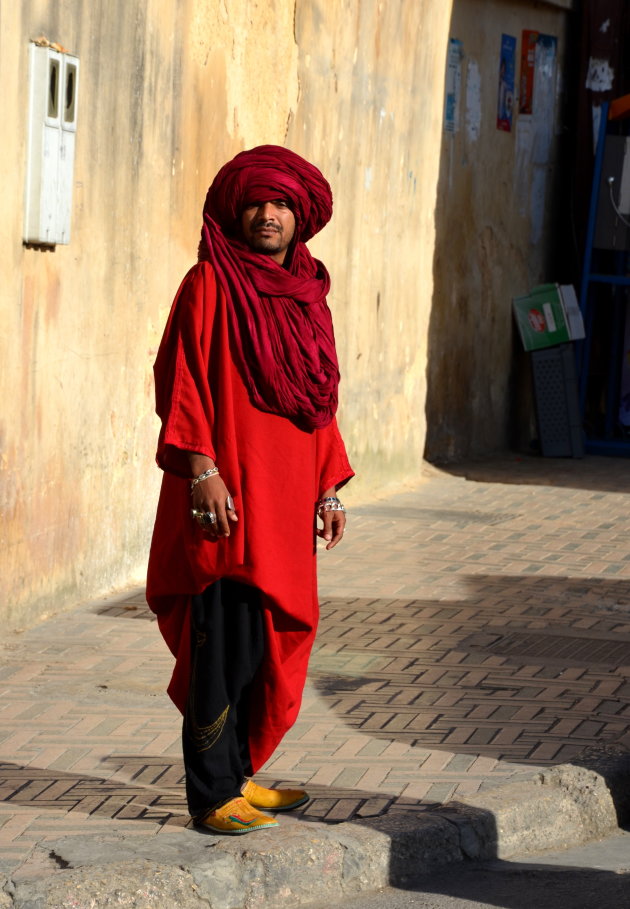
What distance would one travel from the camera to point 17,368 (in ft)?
21.8

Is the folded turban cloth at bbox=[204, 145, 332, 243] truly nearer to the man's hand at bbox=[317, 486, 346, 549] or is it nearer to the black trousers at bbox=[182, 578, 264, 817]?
the man's hand at bbox=[317, 486, 346, 549]

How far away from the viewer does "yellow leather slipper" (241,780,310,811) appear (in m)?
4.54

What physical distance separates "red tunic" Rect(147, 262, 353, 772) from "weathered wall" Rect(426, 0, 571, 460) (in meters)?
8.08

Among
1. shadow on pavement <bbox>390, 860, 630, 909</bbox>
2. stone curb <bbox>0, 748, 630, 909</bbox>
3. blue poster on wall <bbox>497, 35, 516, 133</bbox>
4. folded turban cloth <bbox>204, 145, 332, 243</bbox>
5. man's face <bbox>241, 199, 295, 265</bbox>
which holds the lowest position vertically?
shadow on pavement <bbox>390, 860, 630, 909</bbox>

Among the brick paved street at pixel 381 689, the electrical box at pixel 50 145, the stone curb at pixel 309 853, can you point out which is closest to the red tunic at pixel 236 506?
the stone curb at pixel 309 853

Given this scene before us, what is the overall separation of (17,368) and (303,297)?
2545mm

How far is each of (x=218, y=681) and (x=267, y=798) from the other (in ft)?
1.47

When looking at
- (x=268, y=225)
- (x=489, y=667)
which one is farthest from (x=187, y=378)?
(x=489, y=667)

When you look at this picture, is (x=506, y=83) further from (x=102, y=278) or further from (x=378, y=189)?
(x=102, y=278)

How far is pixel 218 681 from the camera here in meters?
4.30

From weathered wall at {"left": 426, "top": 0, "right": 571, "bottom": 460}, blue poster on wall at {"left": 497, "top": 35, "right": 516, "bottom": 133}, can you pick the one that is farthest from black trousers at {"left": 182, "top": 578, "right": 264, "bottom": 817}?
blue poster on wall at {"left": 497, "top": 35, "right": 516, "bottom": 133}

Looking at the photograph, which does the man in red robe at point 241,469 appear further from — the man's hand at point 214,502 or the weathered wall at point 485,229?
the weathered wall at point 485,229

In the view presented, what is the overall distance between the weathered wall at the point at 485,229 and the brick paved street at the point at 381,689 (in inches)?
137

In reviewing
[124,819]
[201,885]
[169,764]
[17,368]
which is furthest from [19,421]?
[201,885]
